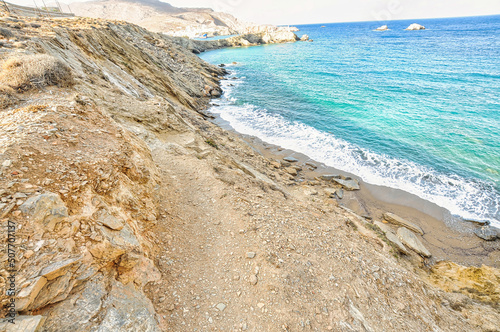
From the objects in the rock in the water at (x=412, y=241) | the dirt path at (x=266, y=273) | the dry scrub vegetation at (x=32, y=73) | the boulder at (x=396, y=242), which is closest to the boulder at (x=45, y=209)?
the dirt path at (x=266, y=273)

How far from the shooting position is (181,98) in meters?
25.1

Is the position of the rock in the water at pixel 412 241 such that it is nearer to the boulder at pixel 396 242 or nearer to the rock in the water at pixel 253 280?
the boulder at pixel 396 242

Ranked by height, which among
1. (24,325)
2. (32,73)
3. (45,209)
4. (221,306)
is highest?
(32,73)

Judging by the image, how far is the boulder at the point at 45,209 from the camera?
13.3ft

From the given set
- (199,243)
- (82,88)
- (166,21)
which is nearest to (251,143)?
(82,88)

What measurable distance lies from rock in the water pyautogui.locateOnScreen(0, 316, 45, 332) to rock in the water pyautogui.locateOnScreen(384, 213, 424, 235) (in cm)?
1626

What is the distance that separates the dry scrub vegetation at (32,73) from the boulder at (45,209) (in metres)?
6.60

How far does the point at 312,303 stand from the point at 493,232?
14647 mm

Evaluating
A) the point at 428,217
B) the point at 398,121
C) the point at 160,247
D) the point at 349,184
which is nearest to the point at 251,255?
the point at 160,247

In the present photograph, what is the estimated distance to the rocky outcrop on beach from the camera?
13.0ft

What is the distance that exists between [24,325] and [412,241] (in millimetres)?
15436

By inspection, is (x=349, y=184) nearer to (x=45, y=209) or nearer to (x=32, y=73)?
(x=45, y=209)

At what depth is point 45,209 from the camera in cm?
418

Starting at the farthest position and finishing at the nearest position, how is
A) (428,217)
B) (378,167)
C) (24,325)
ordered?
1. (378,167)
2. (428,217)
3. (24,325)
